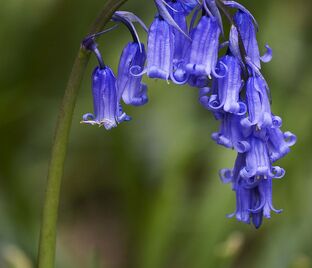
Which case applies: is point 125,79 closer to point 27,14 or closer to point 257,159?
point 257,159

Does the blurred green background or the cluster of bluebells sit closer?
the cluster of bluebells

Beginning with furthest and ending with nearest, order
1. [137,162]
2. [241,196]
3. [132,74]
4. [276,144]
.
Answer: [137,162], [241,196], [276,144], [132,74]

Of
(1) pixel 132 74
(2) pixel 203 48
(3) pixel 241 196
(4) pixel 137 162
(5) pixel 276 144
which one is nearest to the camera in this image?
(2) pixel 203 48

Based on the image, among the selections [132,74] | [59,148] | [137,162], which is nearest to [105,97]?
[132,74]

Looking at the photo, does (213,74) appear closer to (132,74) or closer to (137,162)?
(132,74)

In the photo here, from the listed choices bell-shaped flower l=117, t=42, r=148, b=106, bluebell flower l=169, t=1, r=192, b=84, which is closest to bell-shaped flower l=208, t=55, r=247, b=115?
bluebell flower l=169, t=1, r=192, b=84

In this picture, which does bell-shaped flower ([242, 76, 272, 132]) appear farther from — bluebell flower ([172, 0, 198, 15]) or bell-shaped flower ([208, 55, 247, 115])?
bluebell flower ([172, 0, 198, 15])
